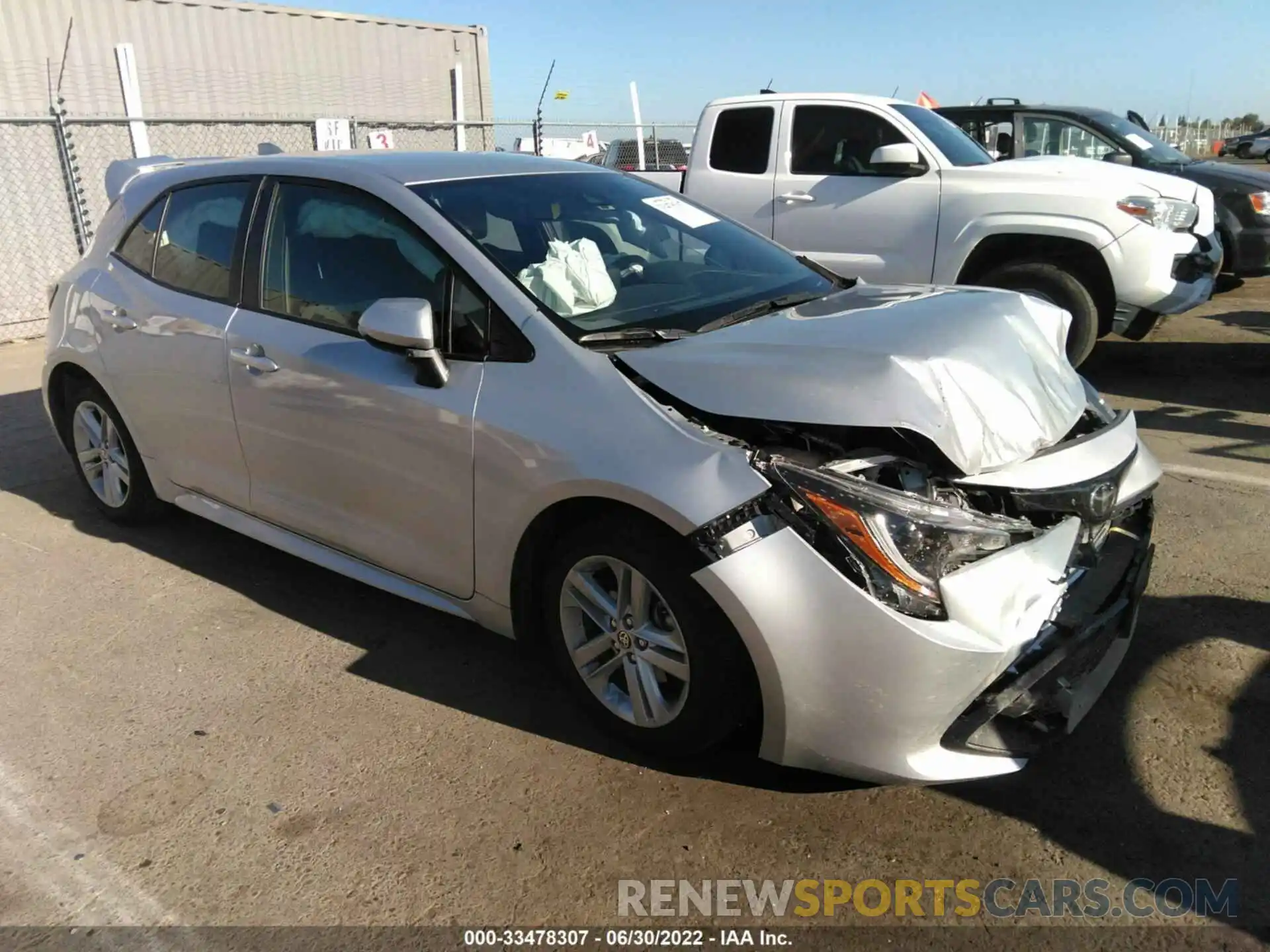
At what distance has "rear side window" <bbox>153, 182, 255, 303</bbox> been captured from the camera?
394 cm

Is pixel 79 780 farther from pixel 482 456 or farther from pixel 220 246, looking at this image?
pixel 220 246

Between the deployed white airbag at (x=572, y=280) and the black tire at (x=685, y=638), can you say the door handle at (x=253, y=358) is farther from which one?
the black tire at (x=685, y=638)

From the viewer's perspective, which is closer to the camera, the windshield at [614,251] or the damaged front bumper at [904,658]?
the damaged front bumper at [904,658]

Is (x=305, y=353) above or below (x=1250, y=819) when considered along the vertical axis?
above

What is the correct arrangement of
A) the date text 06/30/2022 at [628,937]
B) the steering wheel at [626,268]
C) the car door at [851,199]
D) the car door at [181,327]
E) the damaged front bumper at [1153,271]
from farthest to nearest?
the car door at [851,199] < the damaged front bumper at [1153,271] < the car door at [181,327] < the steering wheel at [626,268] < the date text 06/30/2022 at [628,937]

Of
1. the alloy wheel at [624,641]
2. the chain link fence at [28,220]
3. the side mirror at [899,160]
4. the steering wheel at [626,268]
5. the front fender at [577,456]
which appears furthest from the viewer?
the chain link fence at [28,220]

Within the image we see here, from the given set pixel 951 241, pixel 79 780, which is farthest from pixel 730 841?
pixel 951 241

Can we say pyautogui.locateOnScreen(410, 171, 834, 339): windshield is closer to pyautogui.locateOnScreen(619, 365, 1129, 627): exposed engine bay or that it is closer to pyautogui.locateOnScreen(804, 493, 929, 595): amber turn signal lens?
pyautogui.locateOnScreen(619, 365, 1129, 627): exposed engine bay

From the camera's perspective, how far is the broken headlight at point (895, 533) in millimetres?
2375

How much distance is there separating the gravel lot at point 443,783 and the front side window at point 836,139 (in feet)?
13.5

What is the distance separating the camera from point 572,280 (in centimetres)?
325

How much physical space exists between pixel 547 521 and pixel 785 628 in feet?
2.70

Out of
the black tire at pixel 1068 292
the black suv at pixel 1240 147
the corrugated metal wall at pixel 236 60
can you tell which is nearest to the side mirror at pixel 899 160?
the black tire at pixel 1068 292

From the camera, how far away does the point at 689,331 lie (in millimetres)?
3113
